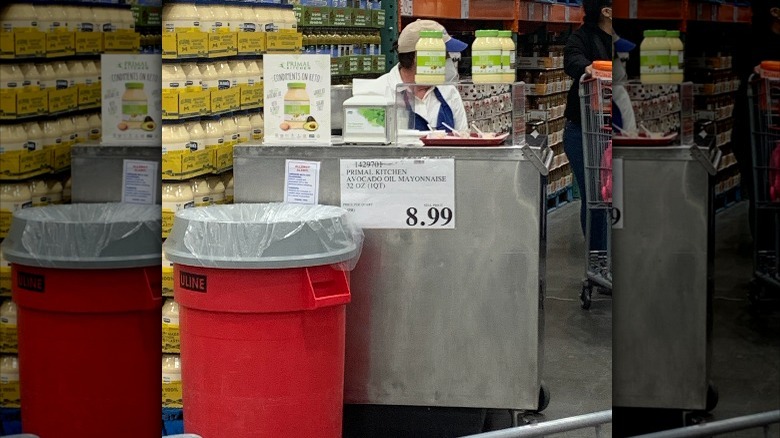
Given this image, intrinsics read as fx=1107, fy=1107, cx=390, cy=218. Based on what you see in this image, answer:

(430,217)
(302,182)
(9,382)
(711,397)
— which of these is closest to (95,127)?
(302,182)

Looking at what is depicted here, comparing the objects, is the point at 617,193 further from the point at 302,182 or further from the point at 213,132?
the point at 213,132

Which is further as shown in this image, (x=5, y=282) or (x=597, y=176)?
(x=5, y=282)

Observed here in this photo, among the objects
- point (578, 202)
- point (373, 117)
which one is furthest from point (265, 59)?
point (578, 202)

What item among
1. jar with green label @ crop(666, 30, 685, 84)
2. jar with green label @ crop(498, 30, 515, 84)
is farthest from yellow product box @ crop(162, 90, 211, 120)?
jar with green label @ crop(666, 30, 685, 84)

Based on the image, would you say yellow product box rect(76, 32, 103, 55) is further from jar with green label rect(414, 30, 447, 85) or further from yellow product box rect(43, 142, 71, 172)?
jar with green label rect(414, 30, 447, 85)

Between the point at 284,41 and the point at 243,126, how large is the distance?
31cm

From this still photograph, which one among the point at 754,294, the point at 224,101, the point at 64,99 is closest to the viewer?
the point at 754,294

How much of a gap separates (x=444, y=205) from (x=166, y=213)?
846 mm

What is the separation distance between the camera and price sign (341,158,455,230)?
10.5 feet

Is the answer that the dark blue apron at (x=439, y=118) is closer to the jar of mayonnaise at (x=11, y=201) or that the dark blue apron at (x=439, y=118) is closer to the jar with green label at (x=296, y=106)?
the jar with green label at (x=296, y=106)

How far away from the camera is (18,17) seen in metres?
2.84

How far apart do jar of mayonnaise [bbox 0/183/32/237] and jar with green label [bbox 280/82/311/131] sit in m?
0.76

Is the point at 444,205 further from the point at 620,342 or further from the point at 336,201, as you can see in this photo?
the point at 620,342

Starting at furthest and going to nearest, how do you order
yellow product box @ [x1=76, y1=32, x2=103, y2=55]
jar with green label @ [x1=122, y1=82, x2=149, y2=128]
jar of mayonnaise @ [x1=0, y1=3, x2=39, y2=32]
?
jar with green label @ [x1=122, y1=82, x2=149, y2=128], yellow product box @ [x1=76, y1=32, x2=103, y2=55], jar of mayonnaise @ [x1=0, y1=3, x2=39, y2=32]
